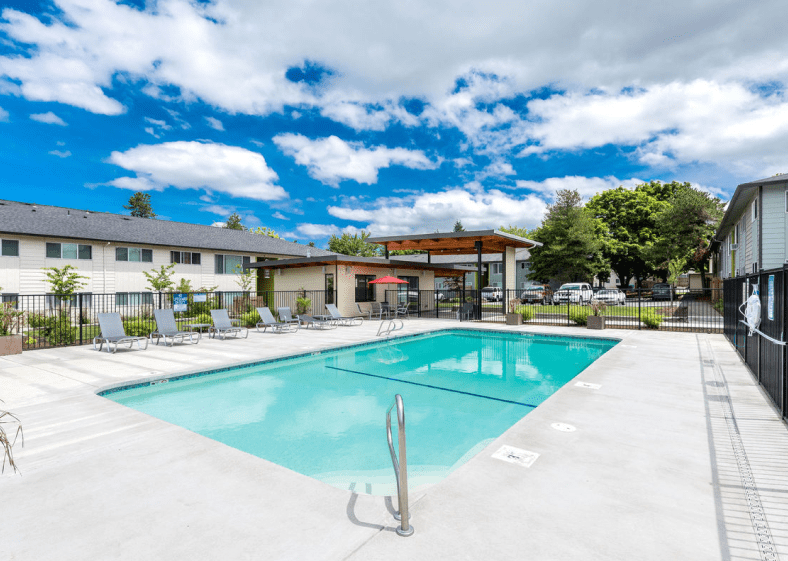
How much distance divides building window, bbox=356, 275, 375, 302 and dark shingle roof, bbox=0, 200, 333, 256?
34.7 ft

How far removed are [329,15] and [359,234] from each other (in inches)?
1768

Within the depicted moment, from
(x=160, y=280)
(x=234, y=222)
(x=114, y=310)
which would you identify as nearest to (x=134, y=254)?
(x=160, y=280)

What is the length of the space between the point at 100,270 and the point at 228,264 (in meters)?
7.39

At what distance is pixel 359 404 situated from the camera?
7184 mm

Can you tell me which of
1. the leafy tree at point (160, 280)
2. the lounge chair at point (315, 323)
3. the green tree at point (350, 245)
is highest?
the green tree at point (350, 245)

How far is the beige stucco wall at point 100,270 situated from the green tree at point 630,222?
3720 cm

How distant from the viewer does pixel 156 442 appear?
14.0 ft

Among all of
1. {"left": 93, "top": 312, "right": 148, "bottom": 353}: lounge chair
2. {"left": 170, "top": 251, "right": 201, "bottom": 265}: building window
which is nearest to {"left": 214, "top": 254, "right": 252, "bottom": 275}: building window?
{"left": 170, "top": 251, "right": 201, "bottom": 265}: building window

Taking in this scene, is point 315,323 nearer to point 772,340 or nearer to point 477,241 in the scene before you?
point 477,241

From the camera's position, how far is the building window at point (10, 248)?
18938 millimetres

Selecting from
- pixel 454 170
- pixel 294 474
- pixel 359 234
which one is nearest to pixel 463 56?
pixel 294 474

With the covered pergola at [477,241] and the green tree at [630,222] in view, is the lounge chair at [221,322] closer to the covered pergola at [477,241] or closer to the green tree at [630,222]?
the covered pergola at [477,241]

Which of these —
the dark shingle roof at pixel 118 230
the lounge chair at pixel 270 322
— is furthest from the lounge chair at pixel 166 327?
the dark shingle roof at pixel 118 230

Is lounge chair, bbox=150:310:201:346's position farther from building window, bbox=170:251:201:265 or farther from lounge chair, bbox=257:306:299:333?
building window, bbox=170:251:201:265
